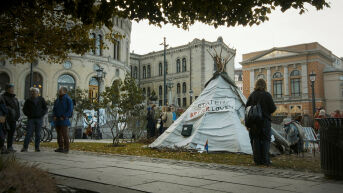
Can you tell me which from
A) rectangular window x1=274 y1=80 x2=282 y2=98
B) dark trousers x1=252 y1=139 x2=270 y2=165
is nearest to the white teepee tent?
dark trousers x1=252 y1=139 x2=270 y2=165

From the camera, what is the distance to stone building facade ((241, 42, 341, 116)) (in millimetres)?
47750

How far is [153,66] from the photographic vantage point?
61.5 meters

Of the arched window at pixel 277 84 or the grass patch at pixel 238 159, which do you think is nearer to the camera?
the grass patch at pixel 238 159

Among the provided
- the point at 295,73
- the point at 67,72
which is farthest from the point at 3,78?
the point at 295,73

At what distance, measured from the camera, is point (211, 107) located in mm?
10094

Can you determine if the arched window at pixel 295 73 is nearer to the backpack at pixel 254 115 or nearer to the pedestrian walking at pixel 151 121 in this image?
the pedestrian walking at pixel 151 121

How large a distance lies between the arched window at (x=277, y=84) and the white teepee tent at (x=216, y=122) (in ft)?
142

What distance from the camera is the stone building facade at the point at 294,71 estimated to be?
47.8 meters

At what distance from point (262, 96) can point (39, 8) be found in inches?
228

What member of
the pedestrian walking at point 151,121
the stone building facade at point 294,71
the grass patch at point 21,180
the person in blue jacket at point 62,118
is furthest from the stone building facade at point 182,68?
the grass patch at point 21,180

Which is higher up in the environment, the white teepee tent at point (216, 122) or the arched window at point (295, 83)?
the arched window at point (295, 83)

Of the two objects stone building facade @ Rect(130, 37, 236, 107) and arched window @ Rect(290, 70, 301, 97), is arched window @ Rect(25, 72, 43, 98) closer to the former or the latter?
stone building facade @ Rect(130, 37, 236, 107)

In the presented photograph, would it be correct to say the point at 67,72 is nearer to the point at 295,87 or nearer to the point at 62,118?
the point at 62,118

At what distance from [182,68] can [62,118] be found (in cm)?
4880
